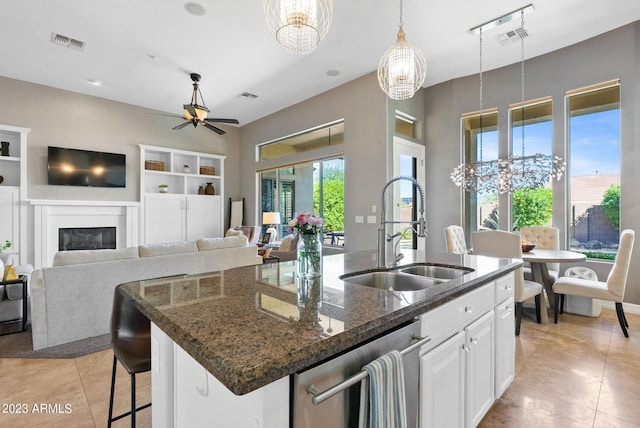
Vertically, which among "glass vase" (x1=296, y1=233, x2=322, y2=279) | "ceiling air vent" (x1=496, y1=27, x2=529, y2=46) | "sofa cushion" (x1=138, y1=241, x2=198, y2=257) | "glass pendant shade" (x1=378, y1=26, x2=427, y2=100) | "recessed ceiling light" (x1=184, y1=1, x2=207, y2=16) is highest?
"ceiling air vent" (x1=496, y1=27, x2=529, y2=46)

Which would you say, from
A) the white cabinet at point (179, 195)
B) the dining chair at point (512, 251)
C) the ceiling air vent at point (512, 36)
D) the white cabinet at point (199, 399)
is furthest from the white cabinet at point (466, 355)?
the white cabinet at point (179, 195)

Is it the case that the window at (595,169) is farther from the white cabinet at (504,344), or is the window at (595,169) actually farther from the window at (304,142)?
the window at (304,142)

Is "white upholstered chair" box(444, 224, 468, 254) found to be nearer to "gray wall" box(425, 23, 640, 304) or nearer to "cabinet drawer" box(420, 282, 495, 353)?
"gray wall" box(425, 23, 640, 304)

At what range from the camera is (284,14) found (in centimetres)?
184

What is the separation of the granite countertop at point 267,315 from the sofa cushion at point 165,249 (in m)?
1.98

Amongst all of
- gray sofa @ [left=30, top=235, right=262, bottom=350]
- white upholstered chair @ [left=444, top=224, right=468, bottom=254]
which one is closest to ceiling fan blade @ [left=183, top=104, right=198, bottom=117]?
gray sofa @ [left=30, top=235, right=262, bottom=350]

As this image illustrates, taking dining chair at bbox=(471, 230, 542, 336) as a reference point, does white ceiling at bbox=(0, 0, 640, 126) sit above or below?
above

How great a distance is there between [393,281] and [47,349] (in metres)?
3.03

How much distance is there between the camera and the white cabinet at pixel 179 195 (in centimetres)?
627

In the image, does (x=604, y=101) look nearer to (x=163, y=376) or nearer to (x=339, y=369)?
(x=339, y=369)

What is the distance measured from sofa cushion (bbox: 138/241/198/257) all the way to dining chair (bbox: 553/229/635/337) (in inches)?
161

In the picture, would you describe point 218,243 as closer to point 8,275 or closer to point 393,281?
point 8,275

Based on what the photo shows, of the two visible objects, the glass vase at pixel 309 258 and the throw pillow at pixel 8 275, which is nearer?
the glass vase at pixel 309 258

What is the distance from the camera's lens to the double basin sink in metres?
1.64
